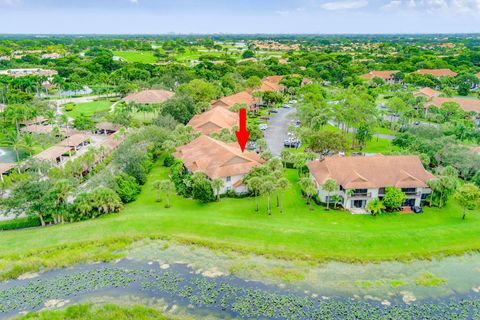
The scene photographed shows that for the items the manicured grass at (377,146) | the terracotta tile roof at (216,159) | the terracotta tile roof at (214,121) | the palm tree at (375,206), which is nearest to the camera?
the palm tree at (375,206)

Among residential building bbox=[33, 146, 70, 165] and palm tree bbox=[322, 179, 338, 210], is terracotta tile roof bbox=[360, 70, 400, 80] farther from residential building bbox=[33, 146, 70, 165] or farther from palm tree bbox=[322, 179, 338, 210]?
residential building bbox=[33, 146, 70, 165]

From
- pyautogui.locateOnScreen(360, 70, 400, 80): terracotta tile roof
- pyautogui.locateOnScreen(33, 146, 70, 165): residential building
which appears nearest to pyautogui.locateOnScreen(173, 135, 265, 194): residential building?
pyautogui.locateOnScreen(33, 146, 70, 165): residential building

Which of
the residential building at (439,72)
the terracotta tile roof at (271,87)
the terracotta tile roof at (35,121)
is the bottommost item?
the terracotta tile roof at (35,121)

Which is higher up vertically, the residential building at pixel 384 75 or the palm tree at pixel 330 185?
the residential building at pixel 384 75

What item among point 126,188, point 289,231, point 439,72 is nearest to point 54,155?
point 126,188

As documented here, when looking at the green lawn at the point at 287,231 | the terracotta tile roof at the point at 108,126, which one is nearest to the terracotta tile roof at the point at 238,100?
the terracotta tile roof at the point at 108,126

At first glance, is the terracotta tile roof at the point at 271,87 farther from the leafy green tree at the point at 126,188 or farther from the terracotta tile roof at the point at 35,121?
the leafy green tree at the point at 126,188
